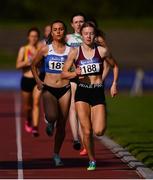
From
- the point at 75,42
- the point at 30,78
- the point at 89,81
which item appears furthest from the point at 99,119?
the point at 30,78

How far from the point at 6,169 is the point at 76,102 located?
4.57 feet

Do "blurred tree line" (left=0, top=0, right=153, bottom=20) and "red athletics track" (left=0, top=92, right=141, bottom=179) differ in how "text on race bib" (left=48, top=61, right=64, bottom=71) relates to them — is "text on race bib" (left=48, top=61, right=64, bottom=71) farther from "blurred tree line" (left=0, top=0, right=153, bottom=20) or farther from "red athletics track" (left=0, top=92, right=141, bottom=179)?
"blurred tree line" (left=0, top=0, right=153, bottom=20)

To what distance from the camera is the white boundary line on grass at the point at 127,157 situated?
13305 millimetres

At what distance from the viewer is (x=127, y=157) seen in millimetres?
15453

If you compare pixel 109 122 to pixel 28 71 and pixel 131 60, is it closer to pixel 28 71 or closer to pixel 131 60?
pixel 28 71

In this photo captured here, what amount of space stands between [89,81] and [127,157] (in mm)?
2042

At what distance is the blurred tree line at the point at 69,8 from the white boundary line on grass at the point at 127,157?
63223 mm

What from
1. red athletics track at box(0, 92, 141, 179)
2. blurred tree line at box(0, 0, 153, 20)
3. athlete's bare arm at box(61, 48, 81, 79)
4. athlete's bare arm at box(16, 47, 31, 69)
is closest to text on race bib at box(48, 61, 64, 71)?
athlete's bare arm at box(61, 48, 81, 79)

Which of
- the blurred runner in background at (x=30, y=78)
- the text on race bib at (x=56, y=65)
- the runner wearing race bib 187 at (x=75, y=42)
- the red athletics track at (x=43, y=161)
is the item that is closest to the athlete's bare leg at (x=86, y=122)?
the red athletics track at (x=43, y=161)

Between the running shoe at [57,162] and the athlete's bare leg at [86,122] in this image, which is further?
the running shoe at [57,162]

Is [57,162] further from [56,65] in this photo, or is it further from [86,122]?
[56,65]

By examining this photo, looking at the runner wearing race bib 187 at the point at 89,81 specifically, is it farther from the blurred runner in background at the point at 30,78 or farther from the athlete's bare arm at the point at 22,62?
the athlete's bare arm at the point at 22,62

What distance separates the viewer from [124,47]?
68500 mm

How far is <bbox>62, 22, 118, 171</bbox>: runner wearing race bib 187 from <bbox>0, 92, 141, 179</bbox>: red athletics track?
18.9 inches
